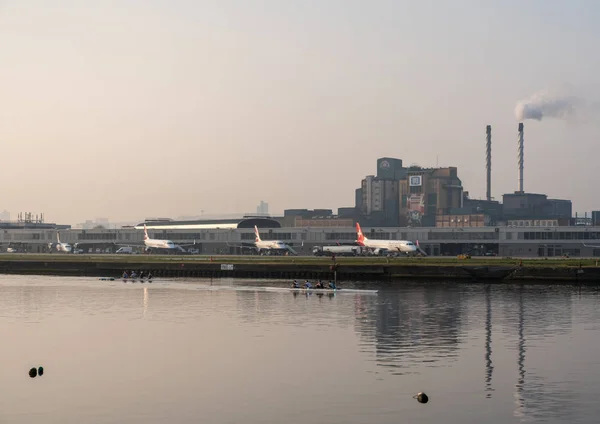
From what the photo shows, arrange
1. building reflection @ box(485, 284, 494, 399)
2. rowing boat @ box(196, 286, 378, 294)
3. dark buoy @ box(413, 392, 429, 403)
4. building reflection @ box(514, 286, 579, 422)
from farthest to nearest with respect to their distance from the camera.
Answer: rowing boat @ box(196, 286, 378, 294)
building reflection @ box(485, 284, 494, 399)
dark buoy @ box(413, 392, 429, 403)
building reflection @ box(514, 286, 579, 422)

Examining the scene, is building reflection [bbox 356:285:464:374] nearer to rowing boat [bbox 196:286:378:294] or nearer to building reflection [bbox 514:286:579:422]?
rowing boat [bbox 196:286:378:294]

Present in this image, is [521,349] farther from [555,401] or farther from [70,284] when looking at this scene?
[70,284]

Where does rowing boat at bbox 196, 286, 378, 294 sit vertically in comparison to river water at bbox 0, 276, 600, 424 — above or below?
above

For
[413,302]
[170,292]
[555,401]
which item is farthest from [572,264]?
[555,401]

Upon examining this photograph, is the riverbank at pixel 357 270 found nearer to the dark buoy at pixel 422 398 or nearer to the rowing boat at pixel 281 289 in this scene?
the rowing boat at pixel 281 289

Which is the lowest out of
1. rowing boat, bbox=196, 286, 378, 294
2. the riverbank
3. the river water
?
the river water

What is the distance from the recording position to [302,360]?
192 feet

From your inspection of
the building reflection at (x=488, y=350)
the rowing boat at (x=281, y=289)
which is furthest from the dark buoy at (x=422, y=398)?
the rowing boat at (x=281, y=289)

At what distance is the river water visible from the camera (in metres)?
44.2

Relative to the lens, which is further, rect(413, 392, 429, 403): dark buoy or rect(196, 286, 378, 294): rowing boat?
rect(196, 286, 378, 294): rowing boat

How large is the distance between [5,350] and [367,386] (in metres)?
30.7

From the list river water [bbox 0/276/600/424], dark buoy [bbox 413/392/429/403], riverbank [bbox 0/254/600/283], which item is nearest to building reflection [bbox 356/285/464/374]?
river water [bbox 0/276/600/424]

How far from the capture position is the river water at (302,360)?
44.2m

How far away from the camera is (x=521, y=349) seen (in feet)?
206
